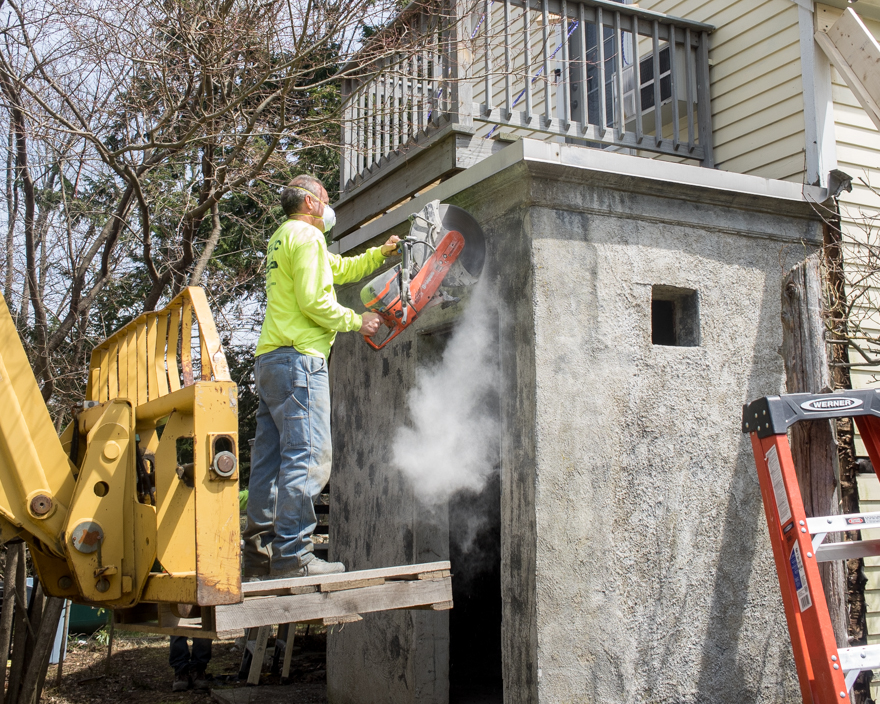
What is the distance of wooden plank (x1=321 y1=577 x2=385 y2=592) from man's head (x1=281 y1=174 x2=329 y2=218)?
207cm

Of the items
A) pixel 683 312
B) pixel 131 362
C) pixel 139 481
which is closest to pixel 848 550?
pixel 683 312

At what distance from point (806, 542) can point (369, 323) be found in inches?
104

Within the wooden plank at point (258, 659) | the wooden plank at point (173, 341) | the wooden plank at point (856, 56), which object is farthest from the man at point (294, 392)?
the wooden plank at point (258, 659)

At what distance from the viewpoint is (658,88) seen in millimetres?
6684

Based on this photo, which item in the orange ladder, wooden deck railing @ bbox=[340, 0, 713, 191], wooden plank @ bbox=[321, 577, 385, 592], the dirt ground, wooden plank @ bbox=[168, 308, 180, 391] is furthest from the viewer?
the dirt ground

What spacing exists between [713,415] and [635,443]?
0.66m

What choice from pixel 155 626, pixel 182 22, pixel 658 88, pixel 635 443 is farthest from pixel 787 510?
pixel 182 22

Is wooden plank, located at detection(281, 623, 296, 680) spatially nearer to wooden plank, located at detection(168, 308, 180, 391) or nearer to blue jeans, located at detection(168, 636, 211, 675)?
blue jeans, located at detection(168, 636, 211, 675)

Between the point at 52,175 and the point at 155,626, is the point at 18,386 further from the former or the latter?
the point at 52,175

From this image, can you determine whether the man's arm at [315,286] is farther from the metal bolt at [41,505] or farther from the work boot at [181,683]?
the work boot at [181,683]

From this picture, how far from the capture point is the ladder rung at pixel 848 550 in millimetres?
4418

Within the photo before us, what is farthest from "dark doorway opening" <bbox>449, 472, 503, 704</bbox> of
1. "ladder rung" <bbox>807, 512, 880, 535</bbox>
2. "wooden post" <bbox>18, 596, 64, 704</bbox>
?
"wooden post" <bbox>18, 596, 64, 704</bbox>

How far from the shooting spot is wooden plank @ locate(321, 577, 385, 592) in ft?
12.5

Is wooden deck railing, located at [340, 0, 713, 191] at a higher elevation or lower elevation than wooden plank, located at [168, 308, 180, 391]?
higher
